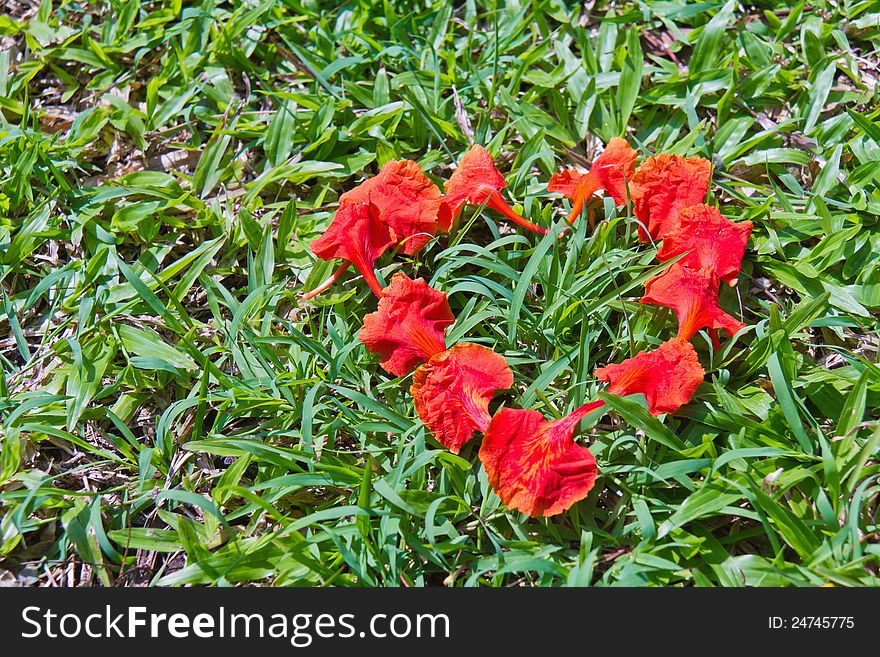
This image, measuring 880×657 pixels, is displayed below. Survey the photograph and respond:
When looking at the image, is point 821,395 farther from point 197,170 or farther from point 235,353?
point 197,170

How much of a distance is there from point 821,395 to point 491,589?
107cm

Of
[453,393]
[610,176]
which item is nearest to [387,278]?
[453,393]

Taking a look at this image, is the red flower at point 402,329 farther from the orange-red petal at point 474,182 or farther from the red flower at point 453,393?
the orange-red petal at point 474,182

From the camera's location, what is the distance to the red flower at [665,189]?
2.45m

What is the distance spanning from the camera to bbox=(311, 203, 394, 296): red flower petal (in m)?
2.41

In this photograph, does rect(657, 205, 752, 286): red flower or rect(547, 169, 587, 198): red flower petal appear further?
rect(547, 169, 587, 198): red flower petal

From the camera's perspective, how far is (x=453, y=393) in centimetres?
214

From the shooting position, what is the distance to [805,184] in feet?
8.96

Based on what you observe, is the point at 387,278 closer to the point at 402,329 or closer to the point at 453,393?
the point at 402,329

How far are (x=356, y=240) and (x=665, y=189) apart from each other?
0.96m

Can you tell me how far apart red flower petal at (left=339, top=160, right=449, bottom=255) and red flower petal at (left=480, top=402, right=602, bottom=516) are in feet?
2.48

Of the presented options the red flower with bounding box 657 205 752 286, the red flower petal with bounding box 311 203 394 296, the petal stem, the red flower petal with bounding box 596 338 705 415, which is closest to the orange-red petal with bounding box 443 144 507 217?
the red flower petal with bounding box 311 203 394 296

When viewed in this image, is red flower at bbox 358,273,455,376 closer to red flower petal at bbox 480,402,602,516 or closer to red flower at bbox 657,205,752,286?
red flower petal at bbox 480,402,602,516

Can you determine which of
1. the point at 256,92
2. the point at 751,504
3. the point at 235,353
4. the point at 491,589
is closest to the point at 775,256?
the point at 751,504
